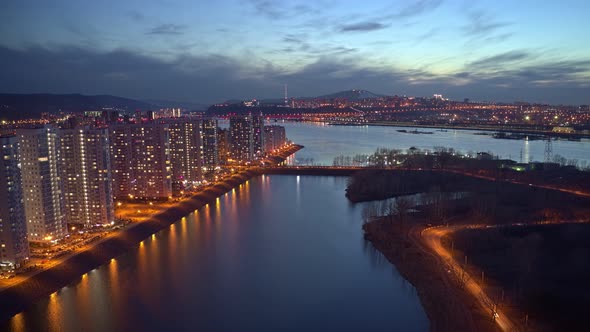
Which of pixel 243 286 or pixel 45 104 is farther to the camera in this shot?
pixel 45 104

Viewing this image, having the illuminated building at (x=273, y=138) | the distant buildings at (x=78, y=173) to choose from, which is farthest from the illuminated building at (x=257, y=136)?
the distant buildings at (x=78, y=173)

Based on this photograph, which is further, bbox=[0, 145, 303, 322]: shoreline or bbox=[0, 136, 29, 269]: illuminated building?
bbox=[0, 136, 29, 269]: illuminated building

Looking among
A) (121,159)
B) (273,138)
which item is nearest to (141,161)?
(121,159)

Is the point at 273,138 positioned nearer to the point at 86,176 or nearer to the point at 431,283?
the point at 86,176

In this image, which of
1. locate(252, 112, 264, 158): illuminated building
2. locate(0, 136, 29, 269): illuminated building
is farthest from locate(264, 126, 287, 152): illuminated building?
locate(0, 136, 29, 269): illuminated building

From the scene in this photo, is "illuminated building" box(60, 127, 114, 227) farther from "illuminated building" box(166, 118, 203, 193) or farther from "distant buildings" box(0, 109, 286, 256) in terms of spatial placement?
"illuminated building" box(166, 118, 203, 193)

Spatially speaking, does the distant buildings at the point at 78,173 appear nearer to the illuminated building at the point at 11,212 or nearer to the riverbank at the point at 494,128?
the illuminated building at the point at 11,212

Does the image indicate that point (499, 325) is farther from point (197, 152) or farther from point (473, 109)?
point (473, 109)
